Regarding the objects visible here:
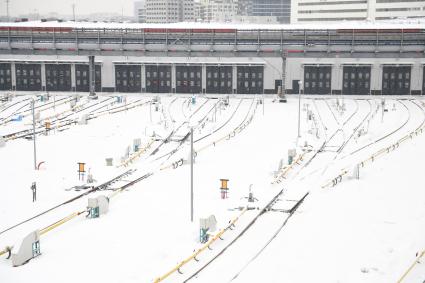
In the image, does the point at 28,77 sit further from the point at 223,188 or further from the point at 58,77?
the point at 223,188

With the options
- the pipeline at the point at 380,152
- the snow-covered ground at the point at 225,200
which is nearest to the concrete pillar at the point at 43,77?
the snow-covered ground at the point at 225,200

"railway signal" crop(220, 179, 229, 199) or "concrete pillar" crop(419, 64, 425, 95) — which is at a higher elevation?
"concrete pillar" crop(419, 64, 425, 95)

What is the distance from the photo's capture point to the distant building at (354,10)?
119500 millimetres

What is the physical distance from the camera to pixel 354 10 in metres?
131

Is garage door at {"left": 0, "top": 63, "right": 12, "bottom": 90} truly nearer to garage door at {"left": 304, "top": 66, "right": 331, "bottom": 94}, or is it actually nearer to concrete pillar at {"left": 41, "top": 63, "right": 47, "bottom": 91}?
concrete pillar at {"left": 41, "top": 63, "right": 47, "bottom": 91}

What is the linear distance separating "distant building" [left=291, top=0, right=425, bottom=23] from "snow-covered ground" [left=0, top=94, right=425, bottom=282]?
8371 cm

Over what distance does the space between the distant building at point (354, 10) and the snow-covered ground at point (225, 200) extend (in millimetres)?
83708

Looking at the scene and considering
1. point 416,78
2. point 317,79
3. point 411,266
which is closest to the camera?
point 411,266

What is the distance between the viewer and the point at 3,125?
4112cm

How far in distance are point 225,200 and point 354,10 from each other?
117321mm

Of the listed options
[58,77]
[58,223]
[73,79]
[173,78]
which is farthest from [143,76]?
[58,223]

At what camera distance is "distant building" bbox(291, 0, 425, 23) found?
11950cm

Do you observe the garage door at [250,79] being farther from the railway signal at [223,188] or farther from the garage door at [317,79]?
the railway signal at [223,188]

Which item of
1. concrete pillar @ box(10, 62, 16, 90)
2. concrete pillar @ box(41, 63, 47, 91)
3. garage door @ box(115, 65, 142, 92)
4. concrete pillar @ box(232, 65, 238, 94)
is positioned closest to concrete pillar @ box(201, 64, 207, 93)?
concrete pillar @ box(232, 65, 238, 94)
